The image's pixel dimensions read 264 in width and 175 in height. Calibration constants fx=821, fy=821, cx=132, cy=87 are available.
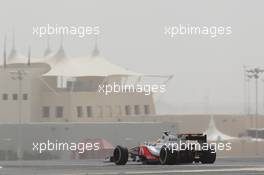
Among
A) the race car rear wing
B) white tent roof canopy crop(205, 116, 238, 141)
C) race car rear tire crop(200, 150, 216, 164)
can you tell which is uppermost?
the race car rear wing

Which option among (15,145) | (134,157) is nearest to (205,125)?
(15,145)

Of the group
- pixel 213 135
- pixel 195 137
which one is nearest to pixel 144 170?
pixel 195 137

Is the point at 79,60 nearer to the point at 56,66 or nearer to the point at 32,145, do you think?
the point at 56,66

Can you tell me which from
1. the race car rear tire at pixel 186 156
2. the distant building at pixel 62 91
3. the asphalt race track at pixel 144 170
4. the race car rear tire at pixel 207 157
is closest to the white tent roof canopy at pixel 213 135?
the distant building at pixel 62 91

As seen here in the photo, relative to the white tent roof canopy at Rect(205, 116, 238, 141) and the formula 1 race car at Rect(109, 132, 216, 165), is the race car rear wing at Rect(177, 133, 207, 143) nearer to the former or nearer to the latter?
the formula 1 race car at Rect(109, 132, 216, 165)

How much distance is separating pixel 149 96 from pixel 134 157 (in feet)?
309

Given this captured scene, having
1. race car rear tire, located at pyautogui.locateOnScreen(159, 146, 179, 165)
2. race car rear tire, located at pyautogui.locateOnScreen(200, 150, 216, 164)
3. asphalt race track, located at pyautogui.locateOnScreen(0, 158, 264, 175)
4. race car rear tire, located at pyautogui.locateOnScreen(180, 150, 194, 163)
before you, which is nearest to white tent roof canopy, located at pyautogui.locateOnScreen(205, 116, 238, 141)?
race car rear tire, located at pyautogui.locateOnScreen(200, 150, 216, 164)

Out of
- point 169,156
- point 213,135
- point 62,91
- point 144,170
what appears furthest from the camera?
point 62,91

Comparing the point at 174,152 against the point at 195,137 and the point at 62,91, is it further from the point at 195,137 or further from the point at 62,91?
the point at 62,91

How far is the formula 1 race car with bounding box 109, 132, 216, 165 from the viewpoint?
116 feet

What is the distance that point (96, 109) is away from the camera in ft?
407

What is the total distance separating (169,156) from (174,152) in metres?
0.28

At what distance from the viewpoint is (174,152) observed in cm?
3541

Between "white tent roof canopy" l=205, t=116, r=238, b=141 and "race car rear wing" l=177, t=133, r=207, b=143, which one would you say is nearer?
"race car rear wing" l=177, t=133, r=207, b=143
